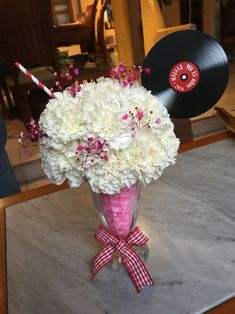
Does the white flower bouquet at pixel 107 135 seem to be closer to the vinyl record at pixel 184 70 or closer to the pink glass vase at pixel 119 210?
the pink glass vase at pixel 119 210

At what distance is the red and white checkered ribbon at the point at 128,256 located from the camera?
0.56 meters

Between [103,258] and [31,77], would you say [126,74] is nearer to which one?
[31,77]

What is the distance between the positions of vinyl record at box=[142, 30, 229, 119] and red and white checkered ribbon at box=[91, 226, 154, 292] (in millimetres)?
301

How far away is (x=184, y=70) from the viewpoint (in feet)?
2.21

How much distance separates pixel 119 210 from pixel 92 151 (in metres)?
0.15

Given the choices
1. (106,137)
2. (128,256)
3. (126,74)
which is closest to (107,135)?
(106,137)

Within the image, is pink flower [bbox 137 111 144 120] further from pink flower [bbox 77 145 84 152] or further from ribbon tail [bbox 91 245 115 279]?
ribbon tail [bbox 91 245 115 279]

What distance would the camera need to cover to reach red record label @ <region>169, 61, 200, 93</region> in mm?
672

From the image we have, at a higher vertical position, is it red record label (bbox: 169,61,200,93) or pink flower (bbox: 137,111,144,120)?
pink flower (bbox: 137,111,144,120)

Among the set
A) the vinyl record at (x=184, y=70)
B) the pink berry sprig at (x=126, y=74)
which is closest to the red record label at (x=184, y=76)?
the vinyl record at (x=184, y=70)

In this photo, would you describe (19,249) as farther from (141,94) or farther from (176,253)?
(141,94)

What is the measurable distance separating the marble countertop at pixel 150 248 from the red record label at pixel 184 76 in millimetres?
281

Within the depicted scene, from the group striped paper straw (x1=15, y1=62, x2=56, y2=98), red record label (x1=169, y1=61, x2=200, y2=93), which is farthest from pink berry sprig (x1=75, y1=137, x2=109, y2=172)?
red record label (x1=169, y1=61, x2=200, y2=93)

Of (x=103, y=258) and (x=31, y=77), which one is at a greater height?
(x=31, y=77)
